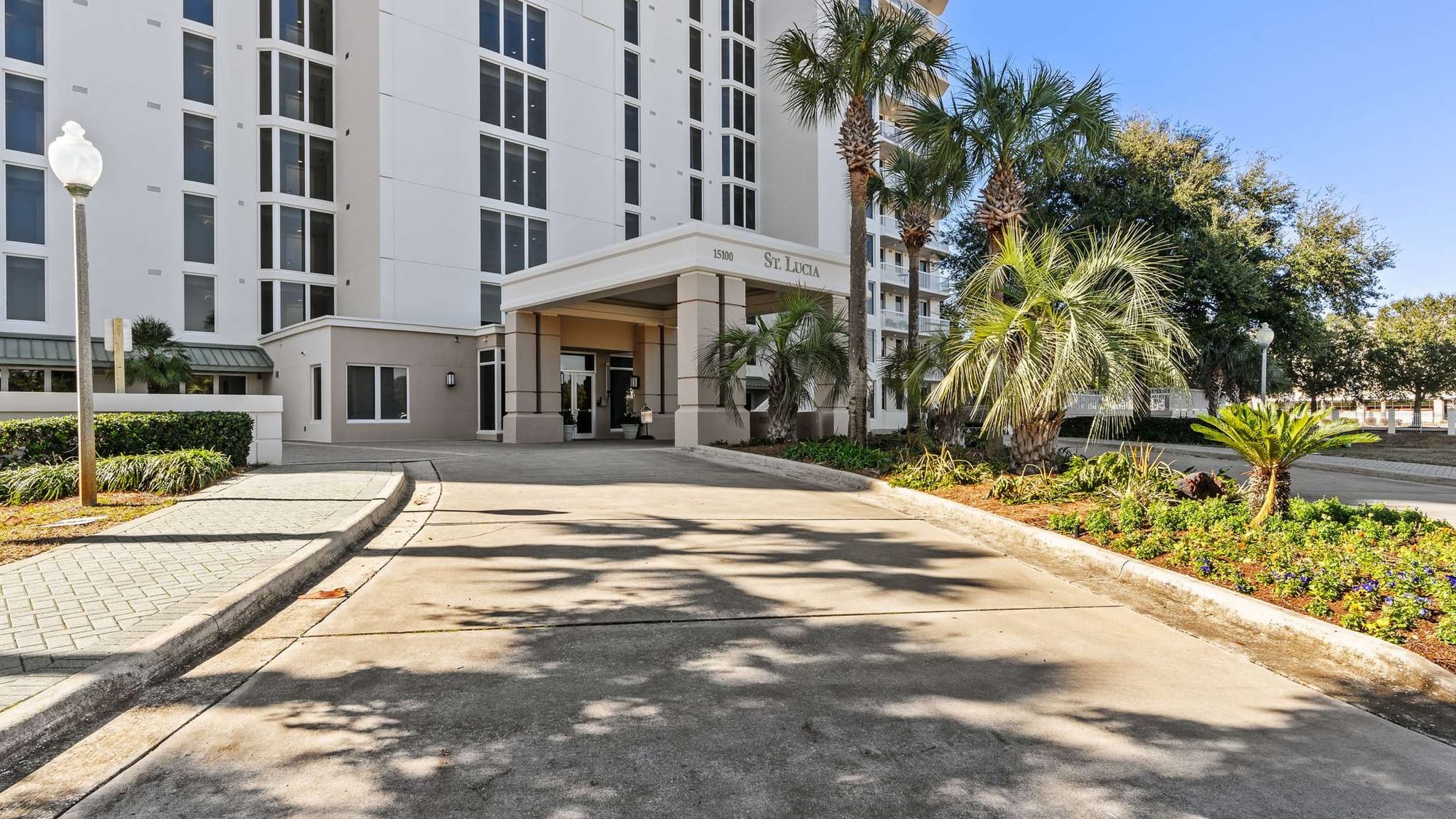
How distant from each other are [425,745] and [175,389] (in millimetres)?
27101

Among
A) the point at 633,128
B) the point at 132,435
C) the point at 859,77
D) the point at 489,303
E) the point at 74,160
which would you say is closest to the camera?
the point at 74,160

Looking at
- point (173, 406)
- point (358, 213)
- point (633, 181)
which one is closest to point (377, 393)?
point (358, 213)

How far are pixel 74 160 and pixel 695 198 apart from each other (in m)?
31.6

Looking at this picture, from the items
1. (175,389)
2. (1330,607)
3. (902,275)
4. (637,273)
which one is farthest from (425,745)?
(902,275)

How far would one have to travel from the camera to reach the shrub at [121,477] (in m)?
9.30

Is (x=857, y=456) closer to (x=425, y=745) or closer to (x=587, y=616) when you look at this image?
(x=587, y=616)

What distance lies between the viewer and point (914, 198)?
20156 millimetres

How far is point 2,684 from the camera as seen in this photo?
3641 mm

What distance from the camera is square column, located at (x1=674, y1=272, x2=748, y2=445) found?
61.1 feet

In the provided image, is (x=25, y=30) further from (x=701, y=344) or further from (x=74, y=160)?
(x=701, y=344)

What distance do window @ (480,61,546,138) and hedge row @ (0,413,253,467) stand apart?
2072cm

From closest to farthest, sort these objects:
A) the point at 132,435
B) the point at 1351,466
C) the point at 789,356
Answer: the point at 132,435, the point at 1351,466, the point at 789,356

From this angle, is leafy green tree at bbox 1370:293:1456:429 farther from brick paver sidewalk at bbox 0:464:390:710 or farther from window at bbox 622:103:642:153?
brick paver sidewalk at bbox 0:464:390:710

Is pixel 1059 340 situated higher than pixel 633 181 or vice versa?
pixel 633 181
